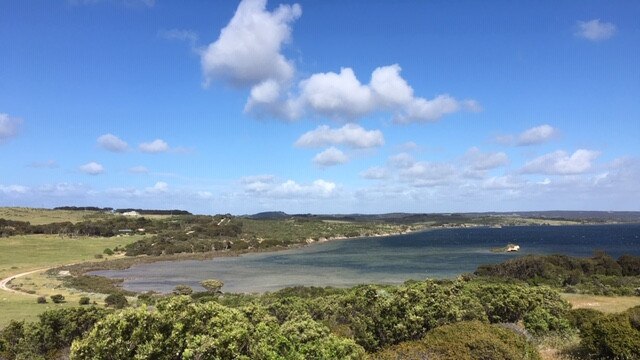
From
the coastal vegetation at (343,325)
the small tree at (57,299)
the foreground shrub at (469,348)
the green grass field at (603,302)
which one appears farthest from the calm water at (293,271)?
the foreground shrub at (469,348)

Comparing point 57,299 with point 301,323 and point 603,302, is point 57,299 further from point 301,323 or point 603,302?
point 603,302

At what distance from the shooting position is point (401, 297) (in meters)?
21.7

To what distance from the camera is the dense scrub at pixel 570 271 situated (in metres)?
57.2

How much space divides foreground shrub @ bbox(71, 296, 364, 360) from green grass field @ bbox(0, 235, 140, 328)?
2799cm

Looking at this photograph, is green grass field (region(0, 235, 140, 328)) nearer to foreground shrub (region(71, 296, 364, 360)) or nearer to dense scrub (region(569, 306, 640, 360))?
foreground shrub (region(71, 296, 364, 360))

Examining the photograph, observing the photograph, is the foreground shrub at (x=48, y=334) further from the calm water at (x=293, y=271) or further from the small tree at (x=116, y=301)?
the calm water at (x=293, y=271)

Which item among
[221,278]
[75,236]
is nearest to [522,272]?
[221,278]

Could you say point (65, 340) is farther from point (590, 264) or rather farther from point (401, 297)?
point (590, 264)

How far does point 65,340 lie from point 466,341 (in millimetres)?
19018

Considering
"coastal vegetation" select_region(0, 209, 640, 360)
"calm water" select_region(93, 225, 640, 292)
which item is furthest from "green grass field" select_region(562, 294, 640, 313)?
"calm water" select_region(93, 225, 640, 292)

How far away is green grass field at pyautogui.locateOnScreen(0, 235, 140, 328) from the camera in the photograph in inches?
1697

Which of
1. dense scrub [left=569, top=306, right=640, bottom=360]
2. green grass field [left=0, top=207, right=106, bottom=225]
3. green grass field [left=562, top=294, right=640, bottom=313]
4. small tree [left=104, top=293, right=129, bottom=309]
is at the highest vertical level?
green grass field [left=0, top=207, right=106, bottom=225]

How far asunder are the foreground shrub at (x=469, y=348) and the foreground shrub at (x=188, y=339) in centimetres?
170

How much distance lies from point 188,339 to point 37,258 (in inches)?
3877
